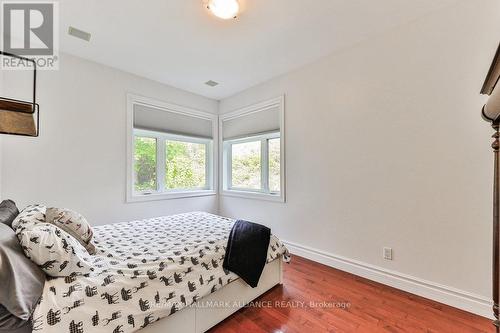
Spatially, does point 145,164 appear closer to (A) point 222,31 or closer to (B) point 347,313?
(A) point 222,31

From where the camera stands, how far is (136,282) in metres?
1.32

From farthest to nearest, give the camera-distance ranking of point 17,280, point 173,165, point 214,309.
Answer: point 173,165 < point 214,309 < point 17,280

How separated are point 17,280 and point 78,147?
220 centimetres

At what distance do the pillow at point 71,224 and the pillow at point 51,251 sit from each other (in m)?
0.27

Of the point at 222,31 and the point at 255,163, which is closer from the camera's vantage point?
the point at 222,31

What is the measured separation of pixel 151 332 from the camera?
1.34 meters

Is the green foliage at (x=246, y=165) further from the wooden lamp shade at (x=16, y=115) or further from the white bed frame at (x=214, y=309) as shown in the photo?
the wooden lamp shade at (x=16, y=115)

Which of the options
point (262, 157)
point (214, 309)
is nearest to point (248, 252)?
point (214, 309)

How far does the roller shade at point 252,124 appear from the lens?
3420mm

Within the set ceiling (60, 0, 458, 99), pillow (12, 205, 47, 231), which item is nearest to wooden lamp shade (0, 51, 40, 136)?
pillow (12, 205, 47, 231)

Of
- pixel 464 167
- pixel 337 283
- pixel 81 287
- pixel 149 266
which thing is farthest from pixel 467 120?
pixel 81 287

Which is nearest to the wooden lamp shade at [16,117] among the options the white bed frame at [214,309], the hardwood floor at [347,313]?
the white bed frame at [214,309]

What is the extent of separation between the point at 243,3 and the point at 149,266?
7.28ft

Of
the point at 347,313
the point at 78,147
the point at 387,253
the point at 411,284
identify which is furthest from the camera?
the point at 78,147
